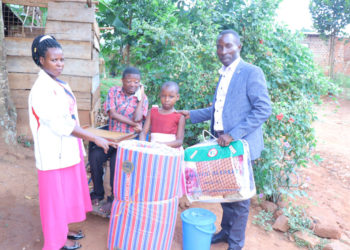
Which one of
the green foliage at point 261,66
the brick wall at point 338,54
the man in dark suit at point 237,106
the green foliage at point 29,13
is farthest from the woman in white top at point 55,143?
the brick wall at point 338,54

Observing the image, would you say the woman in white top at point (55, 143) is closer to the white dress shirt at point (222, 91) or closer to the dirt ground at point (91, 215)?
the dirt ground at point (91, 215)

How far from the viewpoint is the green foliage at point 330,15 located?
13484 mm

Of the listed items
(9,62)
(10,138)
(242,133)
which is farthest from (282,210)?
(9,62)

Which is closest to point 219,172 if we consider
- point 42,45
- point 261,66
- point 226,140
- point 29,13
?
point 226,140

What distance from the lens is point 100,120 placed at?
19.8ft

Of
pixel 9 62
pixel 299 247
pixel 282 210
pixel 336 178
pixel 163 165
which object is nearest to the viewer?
pixel 163 165

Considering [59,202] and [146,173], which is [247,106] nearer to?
[146,173]

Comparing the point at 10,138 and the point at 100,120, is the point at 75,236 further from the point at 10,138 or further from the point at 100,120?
the point at 100,120

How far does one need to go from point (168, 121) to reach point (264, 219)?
1.77 meters

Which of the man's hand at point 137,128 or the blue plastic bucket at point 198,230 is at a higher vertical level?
the man's hand at point 137,128

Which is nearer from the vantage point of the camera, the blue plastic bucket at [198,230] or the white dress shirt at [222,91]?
the blue plastic bucket at [198,230]

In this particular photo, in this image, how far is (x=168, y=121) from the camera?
10.0 ft

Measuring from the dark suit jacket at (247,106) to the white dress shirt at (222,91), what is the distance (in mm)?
62

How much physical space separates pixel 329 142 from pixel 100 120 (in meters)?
6.01
